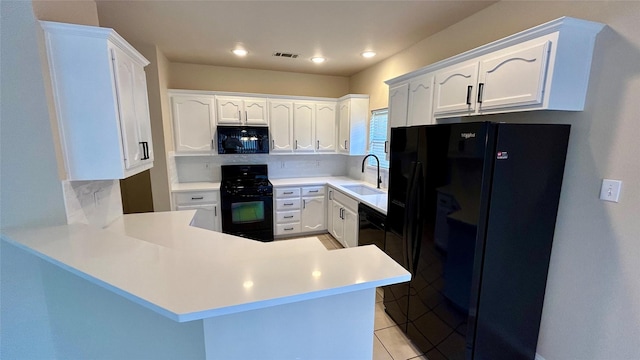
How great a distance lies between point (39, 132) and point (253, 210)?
249cm


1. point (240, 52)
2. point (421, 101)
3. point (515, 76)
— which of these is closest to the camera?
point (515, 76)

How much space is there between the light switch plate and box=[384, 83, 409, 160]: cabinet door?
1.44 meters

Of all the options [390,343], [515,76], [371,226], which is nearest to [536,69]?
[515,76]

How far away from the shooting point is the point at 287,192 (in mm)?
3873

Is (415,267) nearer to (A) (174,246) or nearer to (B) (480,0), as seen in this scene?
(A) (174,246)

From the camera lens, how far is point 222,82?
12.7ft

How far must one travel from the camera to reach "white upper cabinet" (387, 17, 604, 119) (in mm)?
1385

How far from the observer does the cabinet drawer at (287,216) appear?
12.8 feet

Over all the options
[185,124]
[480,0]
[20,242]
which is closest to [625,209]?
[480,0]

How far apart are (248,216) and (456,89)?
2.88 metres

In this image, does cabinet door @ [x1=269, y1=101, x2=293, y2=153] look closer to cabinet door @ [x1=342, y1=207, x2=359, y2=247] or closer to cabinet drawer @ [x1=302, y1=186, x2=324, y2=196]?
cabinet drawer @ [x1=302, y1=186, x2=324, y2=196]

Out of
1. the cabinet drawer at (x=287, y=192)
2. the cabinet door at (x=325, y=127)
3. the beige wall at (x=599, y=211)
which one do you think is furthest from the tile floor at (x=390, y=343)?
the cabinet door at (x=325, y=127)

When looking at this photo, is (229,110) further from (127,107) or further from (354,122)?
(127,107)

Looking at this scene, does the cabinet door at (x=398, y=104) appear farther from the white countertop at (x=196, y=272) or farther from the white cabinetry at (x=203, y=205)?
the white cabinetry at (x=203, y=205)
